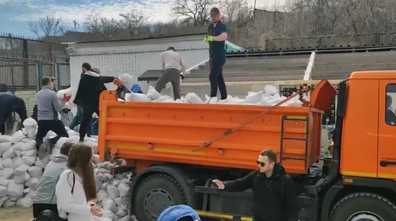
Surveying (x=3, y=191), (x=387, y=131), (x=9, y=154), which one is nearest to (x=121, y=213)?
(x=3, y=191)

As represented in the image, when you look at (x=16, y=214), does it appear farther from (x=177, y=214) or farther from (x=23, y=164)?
(x=177, y=214)

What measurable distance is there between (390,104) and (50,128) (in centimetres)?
580

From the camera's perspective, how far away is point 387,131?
5621mm

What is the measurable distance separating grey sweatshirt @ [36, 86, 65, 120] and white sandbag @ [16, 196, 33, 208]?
1472 mm

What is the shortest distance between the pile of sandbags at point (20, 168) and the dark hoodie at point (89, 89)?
49.0 inches

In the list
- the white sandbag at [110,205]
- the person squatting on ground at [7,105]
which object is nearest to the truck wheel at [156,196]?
the white sandbag at [110,205]

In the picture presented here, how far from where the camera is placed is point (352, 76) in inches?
230

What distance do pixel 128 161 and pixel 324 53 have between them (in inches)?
484

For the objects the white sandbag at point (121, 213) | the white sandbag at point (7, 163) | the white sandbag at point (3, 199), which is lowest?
the white sandbag at point (3, 199)

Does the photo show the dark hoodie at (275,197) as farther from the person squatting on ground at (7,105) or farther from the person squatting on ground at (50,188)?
the person squatting on ground at (7,105)

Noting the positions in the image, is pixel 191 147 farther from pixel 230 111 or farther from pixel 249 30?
pixel 249 30

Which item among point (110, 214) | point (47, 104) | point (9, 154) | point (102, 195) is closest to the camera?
point (110, 214)

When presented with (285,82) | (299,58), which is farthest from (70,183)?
(299,58)

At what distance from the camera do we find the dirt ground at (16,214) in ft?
26.1
